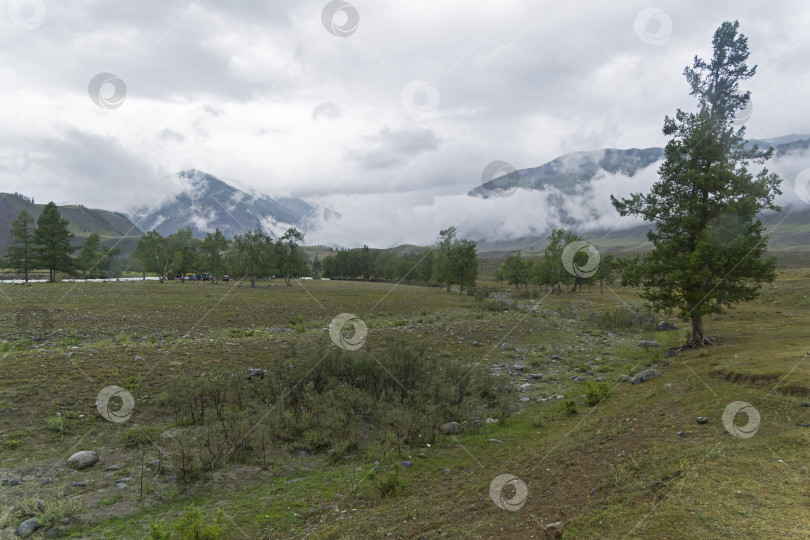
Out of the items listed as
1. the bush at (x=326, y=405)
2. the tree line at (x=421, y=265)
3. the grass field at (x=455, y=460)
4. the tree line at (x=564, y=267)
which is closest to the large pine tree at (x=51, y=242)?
the grass field at (x=455, y=460)

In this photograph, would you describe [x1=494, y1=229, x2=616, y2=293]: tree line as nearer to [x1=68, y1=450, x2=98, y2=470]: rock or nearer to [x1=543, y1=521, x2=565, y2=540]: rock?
[x1=543, y1=521, x2=565, y2=540]: rock

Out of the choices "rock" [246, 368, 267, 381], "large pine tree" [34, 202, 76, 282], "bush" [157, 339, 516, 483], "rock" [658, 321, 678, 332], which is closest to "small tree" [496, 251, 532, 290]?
"rock" [658, 321, 678, 332]

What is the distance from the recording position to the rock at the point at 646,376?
51.1 ft

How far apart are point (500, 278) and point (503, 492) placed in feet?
331

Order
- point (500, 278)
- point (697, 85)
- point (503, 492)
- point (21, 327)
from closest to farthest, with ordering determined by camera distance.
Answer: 1. point (503, 492)
2. point (697, 85)
3. point (21, 327)
4. point (500, 278)

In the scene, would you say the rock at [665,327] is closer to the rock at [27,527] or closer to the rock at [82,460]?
the rock at [82,460]

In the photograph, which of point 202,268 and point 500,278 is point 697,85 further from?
point 202,268

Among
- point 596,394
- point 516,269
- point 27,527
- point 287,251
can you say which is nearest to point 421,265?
point 516,269

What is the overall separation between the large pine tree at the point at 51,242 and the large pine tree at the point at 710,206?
91.4 meters

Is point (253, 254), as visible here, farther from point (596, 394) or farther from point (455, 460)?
point (455, 460)

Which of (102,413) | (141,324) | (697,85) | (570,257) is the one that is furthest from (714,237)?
(570,257)

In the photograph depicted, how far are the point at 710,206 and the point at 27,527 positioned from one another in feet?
87.2

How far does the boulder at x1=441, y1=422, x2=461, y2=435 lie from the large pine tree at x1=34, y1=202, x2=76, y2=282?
289ft

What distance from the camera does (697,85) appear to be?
2080cm
